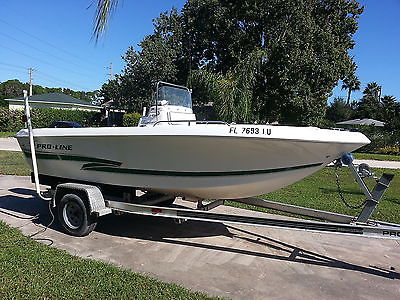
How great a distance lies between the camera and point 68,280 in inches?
139

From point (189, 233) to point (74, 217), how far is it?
1.75 meters

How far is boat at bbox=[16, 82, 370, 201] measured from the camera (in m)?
3.98

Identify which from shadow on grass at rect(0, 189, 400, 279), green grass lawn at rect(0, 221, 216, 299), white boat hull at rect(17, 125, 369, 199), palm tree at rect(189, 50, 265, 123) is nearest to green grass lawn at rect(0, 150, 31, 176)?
shadow on grass at rect(0, 189, 400, 279)

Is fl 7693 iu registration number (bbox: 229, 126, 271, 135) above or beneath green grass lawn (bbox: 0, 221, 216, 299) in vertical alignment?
above

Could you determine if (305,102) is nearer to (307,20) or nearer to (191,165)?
(307,20)

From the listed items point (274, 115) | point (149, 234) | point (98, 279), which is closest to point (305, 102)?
point (274, 115)

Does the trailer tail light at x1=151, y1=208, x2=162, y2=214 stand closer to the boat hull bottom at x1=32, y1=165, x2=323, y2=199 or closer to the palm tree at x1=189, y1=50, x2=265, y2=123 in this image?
the boat hull bottom at x1=32, y1=165, x2=323, y2=199

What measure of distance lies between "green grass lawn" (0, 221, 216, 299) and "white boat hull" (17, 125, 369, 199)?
4.37 ft

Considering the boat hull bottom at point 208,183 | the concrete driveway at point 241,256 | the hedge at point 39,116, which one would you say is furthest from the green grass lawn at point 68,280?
the hedge at point 39,116

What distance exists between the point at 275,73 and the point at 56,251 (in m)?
20.3

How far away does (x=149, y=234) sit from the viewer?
5270mm

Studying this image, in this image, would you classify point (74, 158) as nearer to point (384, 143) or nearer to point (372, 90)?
point (384, 143)

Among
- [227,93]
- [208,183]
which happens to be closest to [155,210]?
[208,183]

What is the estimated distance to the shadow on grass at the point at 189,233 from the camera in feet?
14.4
